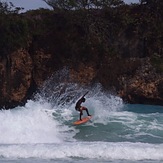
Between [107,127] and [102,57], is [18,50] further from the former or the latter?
[107,127]

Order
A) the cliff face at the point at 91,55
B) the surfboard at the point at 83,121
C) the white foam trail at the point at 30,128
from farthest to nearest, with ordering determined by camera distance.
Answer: the cliff face at the point at 91,55, the surfboard at the point at 83,121, the white foam trail at the point at 30,128

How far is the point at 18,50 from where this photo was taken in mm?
22375

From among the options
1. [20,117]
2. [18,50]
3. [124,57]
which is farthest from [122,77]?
[20,117]

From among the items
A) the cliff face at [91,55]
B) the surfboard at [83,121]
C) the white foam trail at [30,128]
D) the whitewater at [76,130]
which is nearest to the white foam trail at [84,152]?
the whitewater at [76,130]

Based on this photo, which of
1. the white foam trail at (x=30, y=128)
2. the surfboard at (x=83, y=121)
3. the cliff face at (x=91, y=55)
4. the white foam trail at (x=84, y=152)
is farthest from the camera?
the cliff face at (x=91, y=55)

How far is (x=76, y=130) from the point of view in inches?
627

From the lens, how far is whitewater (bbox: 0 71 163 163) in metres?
11.6

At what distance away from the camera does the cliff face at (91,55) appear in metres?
22.3

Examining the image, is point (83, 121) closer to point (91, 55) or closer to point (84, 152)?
point (84, 152)

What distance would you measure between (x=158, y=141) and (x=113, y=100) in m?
6.86

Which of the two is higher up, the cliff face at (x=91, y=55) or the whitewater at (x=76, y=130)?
the cliff face at (x=91, y=55)

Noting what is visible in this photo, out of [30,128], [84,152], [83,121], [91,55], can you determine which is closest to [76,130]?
[83,121]

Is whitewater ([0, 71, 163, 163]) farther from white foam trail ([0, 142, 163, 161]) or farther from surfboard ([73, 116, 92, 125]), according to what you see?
surfboard ([73, 116, 92, 125])

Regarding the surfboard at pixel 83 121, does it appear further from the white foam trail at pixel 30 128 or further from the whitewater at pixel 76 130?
the white foam trail at pixel 30 128
